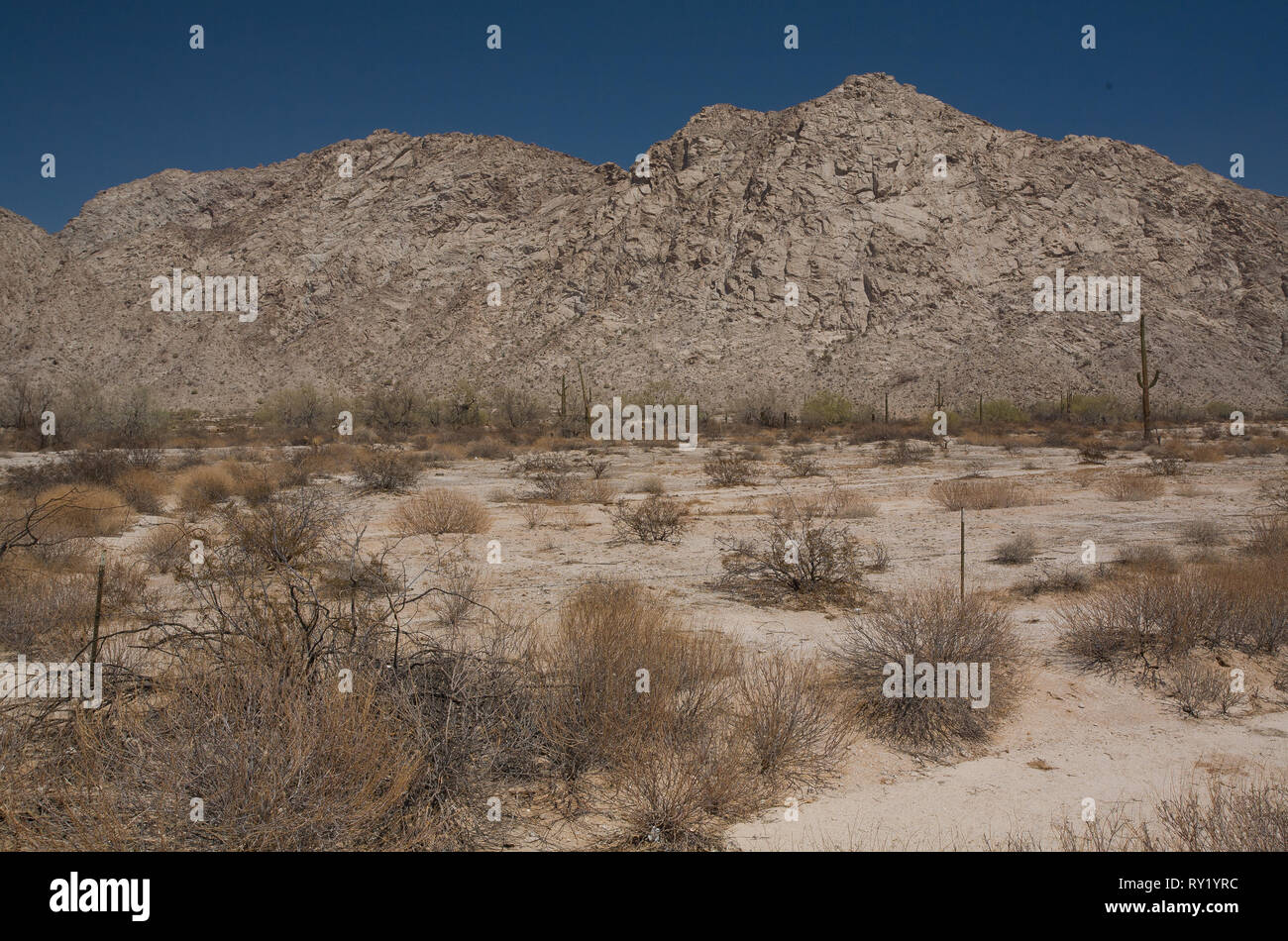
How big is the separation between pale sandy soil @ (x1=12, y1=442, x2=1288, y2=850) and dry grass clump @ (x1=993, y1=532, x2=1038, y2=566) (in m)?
0.24

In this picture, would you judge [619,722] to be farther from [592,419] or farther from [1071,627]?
[592,419]

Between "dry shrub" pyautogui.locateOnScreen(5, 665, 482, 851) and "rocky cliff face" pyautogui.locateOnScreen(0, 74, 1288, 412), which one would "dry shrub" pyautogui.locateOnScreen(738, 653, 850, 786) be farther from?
Answer: "rocky cliff face" pyautogui.locateOnScreen(0, 74, 1288, 412)

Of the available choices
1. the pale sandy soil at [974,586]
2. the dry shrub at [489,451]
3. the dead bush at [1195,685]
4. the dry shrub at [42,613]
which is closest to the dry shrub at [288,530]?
the dry shrub at [42,613]

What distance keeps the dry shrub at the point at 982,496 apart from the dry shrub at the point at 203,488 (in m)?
14.3

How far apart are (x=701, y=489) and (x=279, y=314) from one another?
60.8 meters

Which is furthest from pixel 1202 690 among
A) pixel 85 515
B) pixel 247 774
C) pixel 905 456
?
pixel 905 456

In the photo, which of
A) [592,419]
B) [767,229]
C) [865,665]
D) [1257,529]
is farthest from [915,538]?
[767,229]

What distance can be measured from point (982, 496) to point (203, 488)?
1567cm

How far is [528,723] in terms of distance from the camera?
4.30 metres

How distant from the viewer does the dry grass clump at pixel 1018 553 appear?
996cm

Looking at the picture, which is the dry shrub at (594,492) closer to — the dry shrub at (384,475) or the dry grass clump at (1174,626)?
the dry shrub at (384,475)

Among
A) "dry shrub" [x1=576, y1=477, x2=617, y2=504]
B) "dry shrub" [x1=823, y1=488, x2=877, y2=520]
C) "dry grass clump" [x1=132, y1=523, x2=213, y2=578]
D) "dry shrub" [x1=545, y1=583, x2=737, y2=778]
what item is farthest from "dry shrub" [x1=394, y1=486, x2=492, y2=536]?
"dry shrub" [x1=545, y1=583, x2=737, y2=778]

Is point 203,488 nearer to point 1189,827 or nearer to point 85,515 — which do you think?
point 85,515

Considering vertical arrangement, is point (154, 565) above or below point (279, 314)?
below
